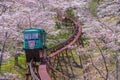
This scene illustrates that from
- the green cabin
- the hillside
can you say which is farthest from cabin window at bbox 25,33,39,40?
the hillside

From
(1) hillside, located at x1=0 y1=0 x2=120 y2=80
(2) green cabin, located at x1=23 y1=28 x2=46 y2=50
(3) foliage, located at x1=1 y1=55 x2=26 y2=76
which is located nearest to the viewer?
(2) green cabin, located at x1=23 y1=28 x2=46 y2=50

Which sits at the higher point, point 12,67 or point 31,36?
point 31,36

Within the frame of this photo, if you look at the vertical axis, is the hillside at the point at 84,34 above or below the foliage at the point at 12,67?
above

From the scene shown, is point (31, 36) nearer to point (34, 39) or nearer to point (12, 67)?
point (34, 39)

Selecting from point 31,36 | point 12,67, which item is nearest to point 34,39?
point 31,36

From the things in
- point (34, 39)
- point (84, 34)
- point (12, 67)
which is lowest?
point (12, 67)

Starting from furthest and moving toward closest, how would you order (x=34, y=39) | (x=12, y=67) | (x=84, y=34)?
1. (x=12, y=67)
2. (x=84, y=34)
3. (x=34, y=39)

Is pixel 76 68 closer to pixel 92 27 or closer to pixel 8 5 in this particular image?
pixel 92 27

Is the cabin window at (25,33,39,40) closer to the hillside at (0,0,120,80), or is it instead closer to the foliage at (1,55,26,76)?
the hillside at (0,0,120,80)

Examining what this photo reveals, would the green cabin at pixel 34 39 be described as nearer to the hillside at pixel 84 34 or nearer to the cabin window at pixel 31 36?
the cabin window at pixel 31 36

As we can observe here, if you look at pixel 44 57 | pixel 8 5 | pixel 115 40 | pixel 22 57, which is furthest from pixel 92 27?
pixel 22 57

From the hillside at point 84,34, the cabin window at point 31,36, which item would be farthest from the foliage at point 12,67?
the cabin window at point 31,36
